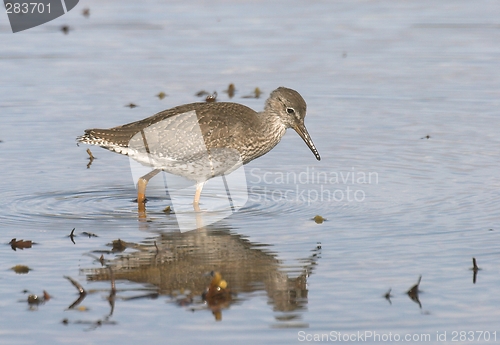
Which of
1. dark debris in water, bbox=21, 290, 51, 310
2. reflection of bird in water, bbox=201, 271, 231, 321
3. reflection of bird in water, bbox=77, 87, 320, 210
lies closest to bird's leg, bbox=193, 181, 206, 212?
reflection of bird in water, bbox=77, 87, 320, 210

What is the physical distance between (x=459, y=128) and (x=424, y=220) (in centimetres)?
420

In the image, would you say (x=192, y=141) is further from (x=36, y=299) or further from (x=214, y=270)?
(x=36, y=299)

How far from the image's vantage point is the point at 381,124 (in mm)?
13797

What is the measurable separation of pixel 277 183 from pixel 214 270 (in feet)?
10.8

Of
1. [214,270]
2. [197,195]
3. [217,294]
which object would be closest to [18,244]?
[214,270]

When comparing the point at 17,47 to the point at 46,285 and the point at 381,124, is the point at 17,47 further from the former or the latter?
the point at 46,285

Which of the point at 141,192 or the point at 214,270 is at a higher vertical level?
the point at 141,192

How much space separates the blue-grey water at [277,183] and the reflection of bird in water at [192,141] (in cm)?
57

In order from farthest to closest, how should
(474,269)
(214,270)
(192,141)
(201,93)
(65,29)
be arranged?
1. (65,29)
2. (201,93)
3. (192,141)
4. (214,270)
5. (474,269)

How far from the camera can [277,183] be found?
11.4 metres

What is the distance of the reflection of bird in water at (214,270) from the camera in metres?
7.50

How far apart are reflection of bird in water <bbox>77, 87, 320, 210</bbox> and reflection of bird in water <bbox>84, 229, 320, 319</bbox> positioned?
145cm

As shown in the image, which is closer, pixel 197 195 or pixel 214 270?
pixel 214 270

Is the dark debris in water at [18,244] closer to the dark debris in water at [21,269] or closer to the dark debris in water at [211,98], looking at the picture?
the dark debris in water at [21,269]
